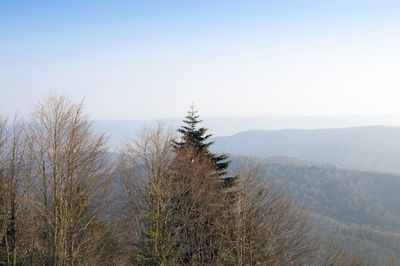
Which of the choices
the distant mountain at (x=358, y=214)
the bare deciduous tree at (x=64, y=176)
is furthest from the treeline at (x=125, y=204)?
the distant mountain at (x=358, y=214)

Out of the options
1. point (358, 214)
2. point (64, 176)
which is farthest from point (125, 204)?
point (358, 214)

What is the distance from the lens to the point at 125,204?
16.8 meters

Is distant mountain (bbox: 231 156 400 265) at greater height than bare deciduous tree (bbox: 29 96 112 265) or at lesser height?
lesser

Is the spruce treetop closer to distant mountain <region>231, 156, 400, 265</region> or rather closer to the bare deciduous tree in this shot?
the bare deciduous tree

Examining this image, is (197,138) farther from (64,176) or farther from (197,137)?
(64,176)

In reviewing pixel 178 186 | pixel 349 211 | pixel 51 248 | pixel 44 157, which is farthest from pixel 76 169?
pixel 349 211

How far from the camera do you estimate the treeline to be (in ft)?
47.9

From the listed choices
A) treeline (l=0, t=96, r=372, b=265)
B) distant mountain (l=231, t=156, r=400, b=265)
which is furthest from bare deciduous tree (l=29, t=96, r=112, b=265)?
distant mountain (l=231, t=156, r=400, b=265)

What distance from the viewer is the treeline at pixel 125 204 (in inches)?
A: 575

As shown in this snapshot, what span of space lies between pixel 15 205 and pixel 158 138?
7.57m

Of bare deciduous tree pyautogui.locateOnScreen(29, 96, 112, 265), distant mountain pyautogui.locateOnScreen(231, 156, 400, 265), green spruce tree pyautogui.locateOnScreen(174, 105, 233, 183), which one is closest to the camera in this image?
bare deciduous tree pyautogui.locateOnScreen(29, 96, 112, 265)

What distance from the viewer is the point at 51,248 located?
48.0ft

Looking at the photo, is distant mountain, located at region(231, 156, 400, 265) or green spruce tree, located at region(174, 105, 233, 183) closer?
green spruce tree, located at region(174, 105, 233, 183)

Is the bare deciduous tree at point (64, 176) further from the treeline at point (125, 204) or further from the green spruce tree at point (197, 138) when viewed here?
the green spruce tree at point (197, 138)
